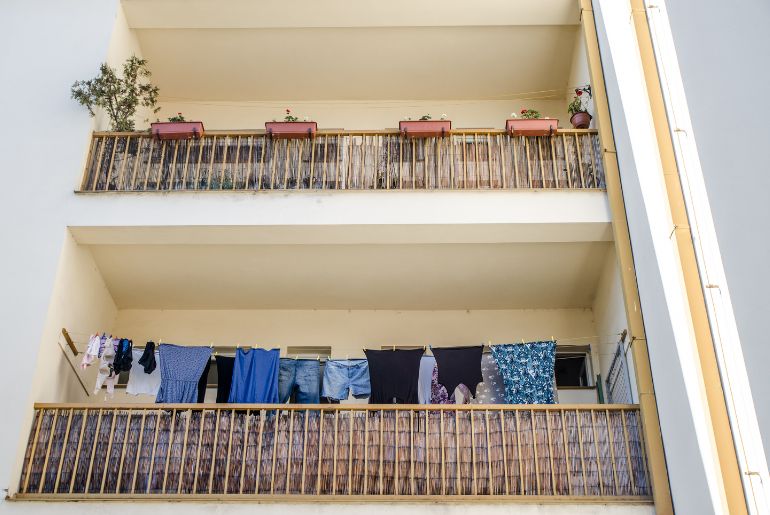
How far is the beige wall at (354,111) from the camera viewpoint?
14008 millimetres

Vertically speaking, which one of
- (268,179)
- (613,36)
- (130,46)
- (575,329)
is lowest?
(575,329)

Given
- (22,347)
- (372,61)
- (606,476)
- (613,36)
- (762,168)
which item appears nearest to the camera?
(762,168)

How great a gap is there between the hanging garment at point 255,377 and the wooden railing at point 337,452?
552 millimetres

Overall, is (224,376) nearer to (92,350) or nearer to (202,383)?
(202,383)

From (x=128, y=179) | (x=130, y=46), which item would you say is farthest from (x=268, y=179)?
(x=130, y=46)

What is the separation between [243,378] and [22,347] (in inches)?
102

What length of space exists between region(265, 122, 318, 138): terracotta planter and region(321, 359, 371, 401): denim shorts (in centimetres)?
310

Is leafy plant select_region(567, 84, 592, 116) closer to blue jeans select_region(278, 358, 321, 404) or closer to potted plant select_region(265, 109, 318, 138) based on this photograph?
potted plant select_region(265, 109, 318, 138)

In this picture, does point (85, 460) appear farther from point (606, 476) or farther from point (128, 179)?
point (606, 476)

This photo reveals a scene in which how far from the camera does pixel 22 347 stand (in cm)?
993

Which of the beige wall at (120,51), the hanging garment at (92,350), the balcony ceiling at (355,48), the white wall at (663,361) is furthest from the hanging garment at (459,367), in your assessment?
the beige wall at (120,51)

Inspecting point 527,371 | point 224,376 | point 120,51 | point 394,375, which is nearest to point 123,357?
point 224,376

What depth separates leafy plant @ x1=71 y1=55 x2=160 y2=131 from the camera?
11.5 m

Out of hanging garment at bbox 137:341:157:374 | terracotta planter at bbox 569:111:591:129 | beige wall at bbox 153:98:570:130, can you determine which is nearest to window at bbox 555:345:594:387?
terracotta planter at bbox 569:111:591:129
